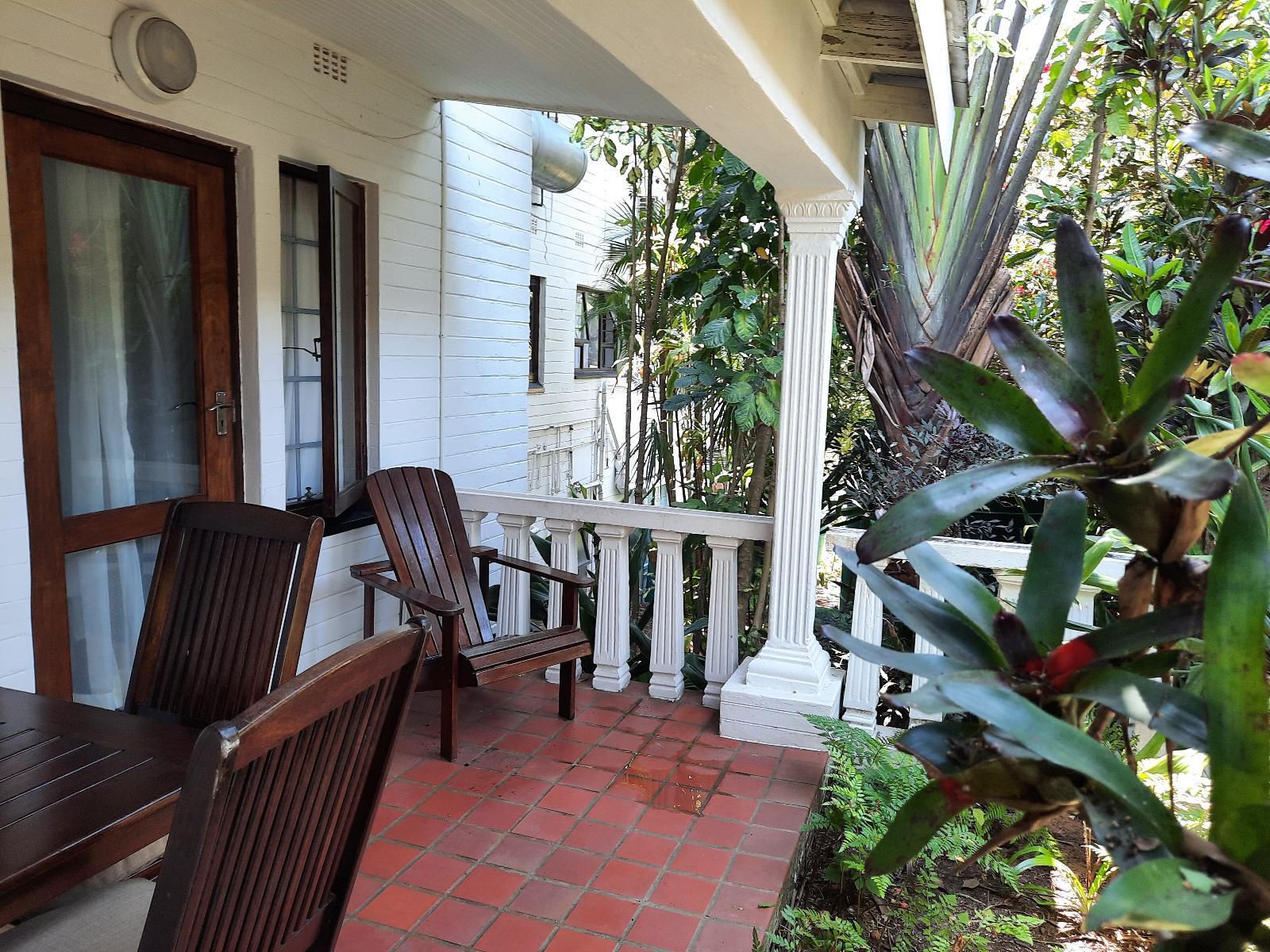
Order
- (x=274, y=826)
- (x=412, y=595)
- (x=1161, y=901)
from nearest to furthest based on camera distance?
(x=1161, y=901) → (x=274, y=826) → (x=412, y=595)

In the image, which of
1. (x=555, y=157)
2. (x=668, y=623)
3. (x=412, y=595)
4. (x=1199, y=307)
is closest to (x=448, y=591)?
(x=412, y=595)

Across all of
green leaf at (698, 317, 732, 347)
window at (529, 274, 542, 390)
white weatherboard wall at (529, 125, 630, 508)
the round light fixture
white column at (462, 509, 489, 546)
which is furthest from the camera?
white weatherboard wall at (529, 125, 630, 508)

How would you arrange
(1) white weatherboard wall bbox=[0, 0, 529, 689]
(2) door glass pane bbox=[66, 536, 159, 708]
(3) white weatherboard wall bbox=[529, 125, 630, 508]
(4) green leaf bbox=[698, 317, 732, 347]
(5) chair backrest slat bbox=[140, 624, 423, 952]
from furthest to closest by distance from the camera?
(3) white weatherboard wall bbox=[529, 125, 630, 508] → (4) green leaf bbox=[698, 317, 732, 347] → (2) door glass pane bbox=[66, 536, 159, 708] → (1) white weatherboard wall bbox=[0, 0, 529, 689] → (5) chair backrest slat bbox=[140, 624, 423, 952]

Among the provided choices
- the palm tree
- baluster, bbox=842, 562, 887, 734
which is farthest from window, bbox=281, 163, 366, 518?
the palm tree

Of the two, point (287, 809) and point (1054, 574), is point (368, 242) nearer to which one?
point (287, 809)

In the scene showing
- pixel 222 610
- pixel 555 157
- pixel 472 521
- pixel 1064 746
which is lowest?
pixel 472 521

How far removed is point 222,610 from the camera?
2031 millimetres

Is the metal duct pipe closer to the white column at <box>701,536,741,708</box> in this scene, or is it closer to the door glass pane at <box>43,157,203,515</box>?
the door glass pane at <box>43,157,203,515</box>

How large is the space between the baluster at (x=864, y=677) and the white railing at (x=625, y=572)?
43cm

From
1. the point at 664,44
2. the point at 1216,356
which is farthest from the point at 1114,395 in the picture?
the point at 1216,356

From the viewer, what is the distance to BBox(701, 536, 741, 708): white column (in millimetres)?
3625

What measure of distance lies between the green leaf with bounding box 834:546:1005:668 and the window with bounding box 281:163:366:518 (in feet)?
9.58

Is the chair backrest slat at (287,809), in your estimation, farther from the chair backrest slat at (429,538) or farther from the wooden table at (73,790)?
the chair backrest slat at (429,538)

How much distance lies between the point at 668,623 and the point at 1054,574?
9.59 feet
